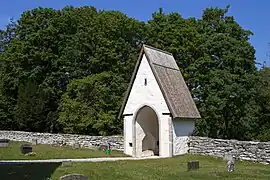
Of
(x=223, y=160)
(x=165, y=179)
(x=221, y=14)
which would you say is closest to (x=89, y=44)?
(x=221, y=14)

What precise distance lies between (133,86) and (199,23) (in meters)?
18.4

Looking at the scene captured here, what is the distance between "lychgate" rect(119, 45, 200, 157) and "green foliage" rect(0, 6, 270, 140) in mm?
9068

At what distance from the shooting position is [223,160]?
84.6ft

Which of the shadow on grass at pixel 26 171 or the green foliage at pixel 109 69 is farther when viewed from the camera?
the green foliage at pixel 109 69

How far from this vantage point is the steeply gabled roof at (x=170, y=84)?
29159mm

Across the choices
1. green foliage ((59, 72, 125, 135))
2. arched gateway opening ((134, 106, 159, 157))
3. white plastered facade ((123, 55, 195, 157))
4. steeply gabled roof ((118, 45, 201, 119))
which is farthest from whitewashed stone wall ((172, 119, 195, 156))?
green foliage ((59, 72, 125, 135))

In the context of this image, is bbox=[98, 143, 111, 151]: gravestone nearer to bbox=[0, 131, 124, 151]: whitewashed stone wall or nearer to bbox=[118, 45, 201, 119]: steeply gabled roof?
bbox=[0, 131, 124, 151]: whitewashed stone wall

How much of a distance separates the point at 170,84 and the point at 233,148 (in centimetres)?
712

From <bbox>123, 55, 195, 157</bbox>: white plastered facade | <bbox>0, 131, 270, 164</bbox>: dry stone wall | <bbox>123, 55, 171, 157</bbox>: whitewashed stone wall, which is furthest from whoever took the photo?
<bbox>123, 55, 171, 157</bbox>: whitewashed stone wall

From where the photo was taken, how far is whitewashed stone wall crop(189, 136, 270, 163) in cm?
2489

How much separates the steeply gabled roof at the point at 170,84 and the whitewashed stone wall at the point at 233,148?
95.2 inches

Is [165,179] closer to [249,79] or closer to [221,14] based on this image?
[249,79]

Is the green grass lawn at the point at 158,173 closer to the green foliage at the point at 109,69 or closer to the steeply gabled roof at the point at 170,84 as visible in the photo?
the steeply gabled roof at the point at 170,84

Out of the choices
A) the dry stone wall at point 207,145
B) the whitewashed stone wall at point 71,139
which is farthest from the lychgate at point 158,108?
the whitewashed stone wall at point 71,139
